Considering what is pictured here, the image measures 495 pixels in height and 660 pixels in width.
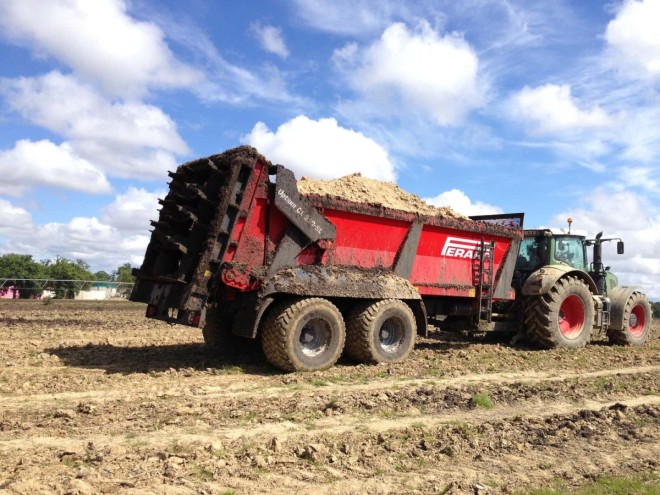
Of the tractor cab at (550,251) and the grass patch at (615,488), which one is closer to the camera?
the grass patch at (615,488)

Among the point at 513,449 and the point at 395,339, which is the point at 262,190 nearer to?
the point at 395,339

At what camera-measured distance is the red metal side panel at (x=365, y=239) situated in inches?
337

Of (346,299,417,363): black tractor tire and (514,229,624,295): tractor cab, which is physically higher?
(514,229,624,295): tractor cab

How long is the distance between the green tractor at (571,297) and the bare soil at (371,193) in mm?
2193

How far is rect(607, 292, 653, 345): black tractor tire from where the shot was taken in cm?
1237

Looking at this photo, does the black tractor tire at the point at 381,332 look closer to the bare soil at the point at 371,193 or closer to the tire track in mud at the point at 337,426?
the bare soil at the point at 371,193

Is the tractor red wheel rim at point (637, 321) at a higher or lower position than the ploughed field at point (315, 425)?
higher

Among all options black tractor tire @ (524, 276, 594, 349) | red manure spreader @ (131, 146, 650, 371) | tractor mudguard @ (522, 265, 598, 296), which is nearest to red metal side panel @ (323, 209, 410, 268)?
red manure spreader @ (131, 146, 650, 371)

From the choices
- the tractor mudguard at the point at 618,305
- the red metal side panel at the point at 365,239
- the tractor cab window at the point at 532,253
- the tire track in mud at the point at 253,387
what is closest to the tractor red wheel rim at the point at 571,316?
the tractor cab window at the point at 532,253

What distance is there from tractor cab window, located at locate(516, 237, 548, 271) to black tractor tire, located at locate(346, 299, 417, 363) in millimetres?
3975

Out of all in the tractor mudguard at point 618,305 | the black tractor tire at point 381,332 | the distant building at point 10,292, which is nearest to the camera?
the black tractor tire at point 381,332

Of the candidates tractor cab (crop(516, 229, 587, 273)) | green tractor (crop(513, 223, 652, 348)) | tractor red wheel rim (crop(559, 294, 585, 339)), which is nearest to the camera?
green tractor (crop(513, 223, 652, 348))

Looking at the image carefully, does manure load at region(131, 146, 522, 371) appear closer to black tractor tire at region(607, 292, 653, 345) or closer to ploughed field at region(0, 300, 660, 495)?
ploughed field at region(0, 300, 660, 495)

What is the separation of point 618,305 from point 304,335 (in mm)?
7804
